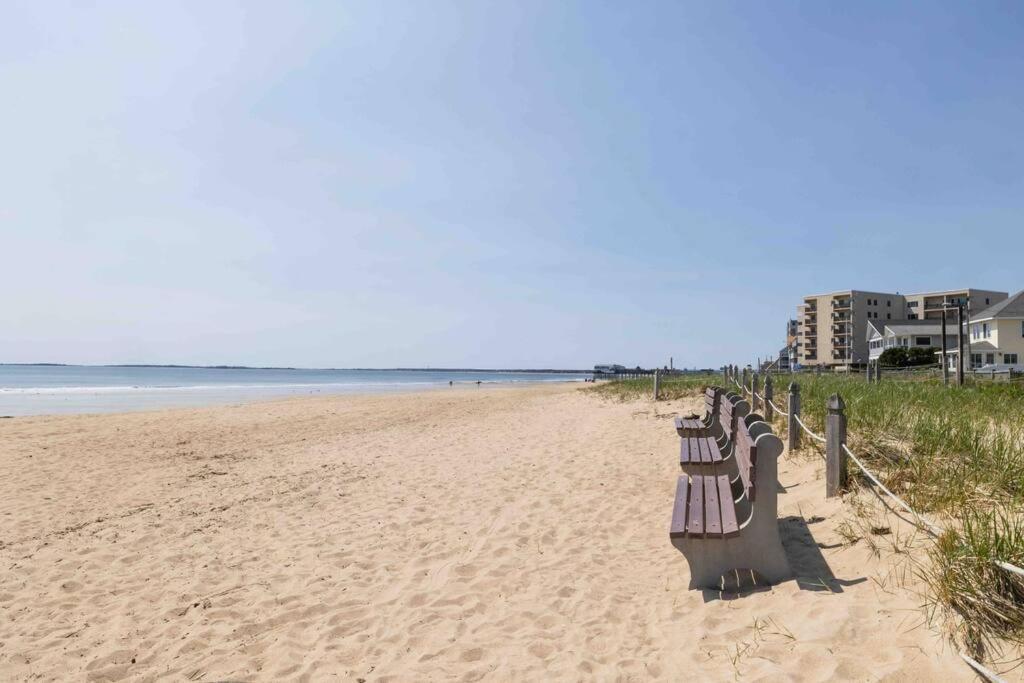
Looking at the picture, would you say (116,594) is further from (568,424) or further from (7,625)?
(568,424)

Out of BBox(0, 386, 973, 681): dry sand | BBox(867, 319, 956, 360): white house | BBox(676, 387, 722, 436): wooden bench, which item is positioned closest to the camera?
BBox(0, 386, 973, 681): dry sand

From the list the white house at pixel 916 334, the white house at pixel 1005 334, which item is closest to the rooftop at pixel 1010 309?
the white house at pixel 1005 334

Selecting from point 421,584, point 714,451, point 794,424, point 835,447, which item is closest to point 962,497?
point 835,447

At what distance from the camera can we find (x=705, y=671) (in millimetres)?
3203

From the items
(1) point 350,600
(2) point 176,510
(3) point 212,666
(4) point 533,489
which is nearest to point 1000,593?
(1) point 350,600

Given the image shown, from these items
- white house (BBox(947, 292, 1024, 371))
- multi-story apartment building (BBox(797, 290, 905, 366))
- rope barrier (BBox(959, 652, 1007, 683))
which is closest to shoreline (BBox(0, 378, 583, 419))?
rope barrier (BBox(959, 652, 1007, 683))

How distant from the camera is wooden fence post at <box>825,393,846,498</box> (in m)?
5.18

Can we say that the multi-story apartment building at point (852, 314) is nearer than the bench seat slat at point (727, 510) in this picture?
No

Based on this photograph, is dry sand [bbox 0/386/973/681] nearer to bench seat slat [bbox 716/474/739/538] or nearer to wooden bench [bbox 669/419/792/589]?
wooden bench [bbox 669/419/792/589]

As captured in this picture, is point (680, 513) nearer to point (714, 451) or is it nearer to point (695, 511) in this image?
point (695, 511)

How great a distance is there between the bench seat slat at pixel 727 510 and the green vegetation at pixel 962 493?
1097 millimetres

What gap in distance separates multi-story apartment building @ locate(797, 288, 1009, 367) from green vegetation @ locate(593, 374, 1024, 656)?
3711 inches

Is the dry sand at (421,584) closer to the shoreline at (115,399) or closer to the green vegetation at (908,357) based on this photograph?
the shoreline at (115,399)

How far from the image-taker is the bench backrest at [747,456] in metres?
4.12
